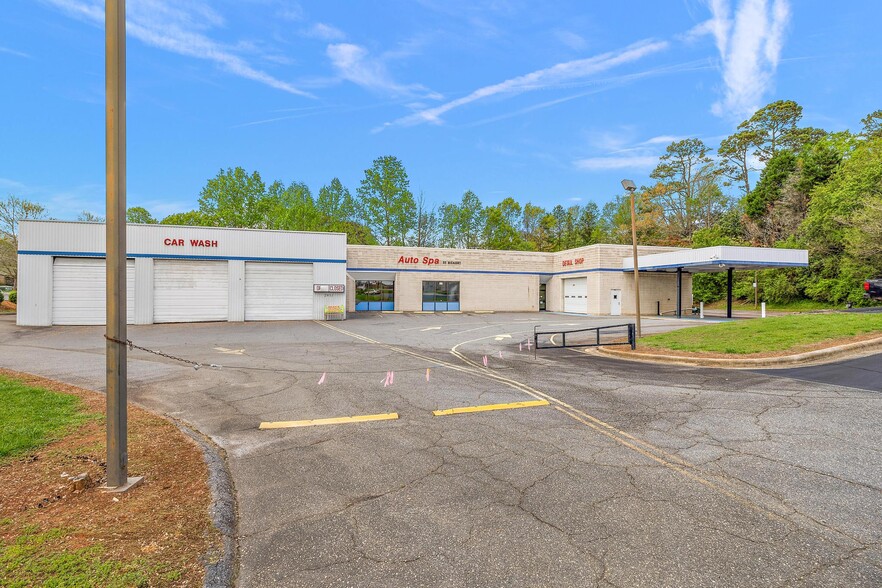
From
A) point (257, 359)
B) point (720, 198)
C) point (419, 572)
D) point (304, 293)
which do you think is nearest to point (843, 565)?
point (419, 572)

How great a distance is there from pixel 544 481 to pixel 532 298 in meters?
35.1

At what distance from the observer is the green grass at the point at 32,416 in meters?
5.13

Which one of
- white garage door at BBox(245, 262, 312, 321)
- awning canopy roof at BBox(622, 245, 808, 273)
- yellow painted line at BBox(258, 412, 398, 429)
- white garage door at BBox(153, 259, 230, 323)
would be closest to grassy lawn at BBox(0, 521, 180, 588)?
yellow painted line at BBox(258, 412, 398, 429)

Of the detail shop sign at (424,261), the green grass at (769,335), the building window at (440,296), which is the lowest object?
the green grass at (769,335)

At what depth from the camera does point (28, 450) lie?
195 inches

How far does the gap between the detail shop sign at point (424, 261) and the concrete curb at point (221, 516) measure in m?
30.0

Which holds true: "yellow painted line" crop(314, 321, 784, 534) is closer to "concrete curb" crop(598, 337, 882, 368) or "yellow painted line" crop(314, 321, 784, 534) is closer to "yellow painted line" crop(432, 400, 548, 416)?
"yellow painted line" crop(432, 400, 548, 416)

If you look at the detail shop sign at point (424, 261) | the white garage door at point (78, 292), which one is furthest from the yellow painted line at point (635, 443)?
the detail shop sign at point (424, 261)

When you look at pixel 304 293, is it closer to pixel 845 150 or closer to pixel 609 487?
pixel 609 487

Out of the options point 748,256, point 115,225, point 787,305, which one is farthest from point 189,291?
point 787,305

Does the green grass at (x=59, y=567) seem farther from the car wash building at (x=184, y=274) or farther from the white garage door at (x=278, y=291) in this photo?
the white garage door at (x=278, y=291)

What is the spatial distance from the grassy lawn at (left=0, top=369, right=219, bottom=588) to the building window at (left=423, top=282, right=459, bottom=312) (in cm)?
3007

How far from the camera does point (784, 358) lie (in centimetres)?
1075

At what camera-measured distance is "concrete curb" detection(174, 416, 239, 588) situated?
2855mm
